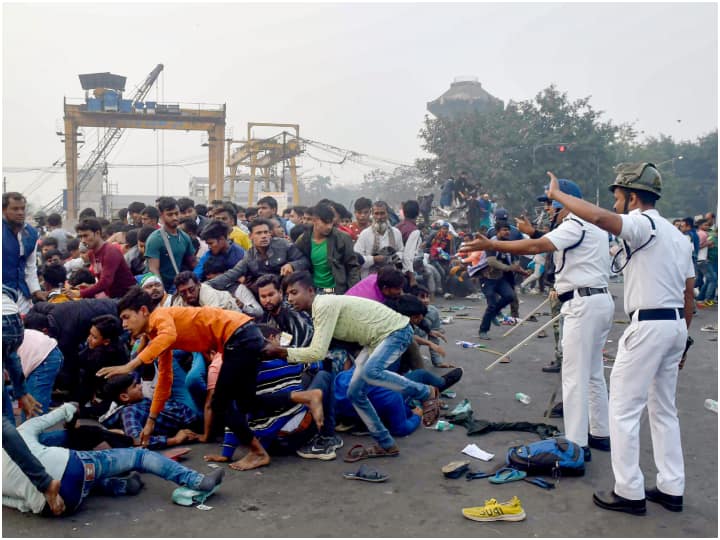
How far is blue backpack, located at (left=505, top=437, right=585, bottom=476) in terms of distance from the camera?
4660mm

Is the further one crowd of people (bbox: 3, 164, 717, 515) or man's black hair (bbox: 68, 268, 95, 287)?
man's black hair (bbox: 68, 268, 95, 287)

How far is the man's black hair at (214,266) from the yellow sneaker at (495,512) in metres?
3.79

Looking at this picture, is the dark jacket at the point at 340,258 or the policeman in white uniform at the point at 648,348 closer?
the policeman in white uniform at the point at 648,348

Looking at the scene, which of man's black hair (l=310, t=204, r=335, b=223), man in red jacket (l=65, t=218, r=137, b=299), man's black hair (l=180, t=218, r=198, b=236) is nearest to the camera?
man in red jacket (l=65, t=218, r=137, b=299)

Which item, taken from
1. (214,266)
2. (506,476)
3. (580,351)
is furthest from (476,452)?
(214,266)

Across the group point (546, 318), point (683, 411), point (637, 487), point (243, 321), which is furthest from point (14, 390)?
point (546, 318)

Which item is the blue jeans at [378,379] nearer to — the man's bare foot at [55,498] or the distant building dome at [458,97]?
the man's bare foot at [55,498]

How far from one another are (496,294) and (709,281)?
6733 mm

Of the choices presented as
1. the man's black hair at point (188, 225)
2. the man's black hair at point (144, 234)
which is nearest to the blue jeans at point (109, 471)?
the man's black hair at point (144, 234)

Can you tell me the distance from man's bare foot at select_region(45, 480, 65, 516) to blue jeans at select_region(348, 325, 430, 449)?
6.82ft

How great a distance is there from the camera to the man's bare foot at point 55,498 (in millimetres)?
3805

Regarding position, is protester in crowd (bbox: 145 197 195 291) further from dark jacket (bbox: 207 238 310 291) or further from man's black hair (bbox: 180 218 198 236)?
man's black hair (bbox: 180 218 198 236)

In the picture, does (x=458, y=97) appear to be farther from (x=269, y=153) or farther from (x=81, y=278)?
(x=81, y=278)

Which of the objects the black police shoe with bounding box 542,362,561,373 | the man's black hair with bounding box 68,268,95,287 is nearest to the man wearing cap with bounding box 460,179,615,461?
the black police shoe with bounding box 542,362,561,373
